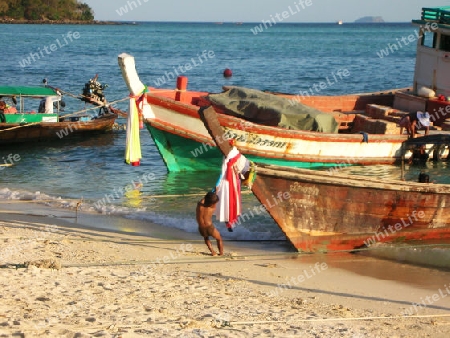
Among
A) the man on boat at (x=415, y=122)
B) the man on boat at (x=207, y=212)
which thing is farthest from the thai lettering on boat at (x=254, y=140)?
the man on boat at (x=207, y=212)

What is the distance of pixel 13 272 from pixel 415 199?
626 cm

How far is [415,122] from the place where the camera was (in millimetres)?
18250

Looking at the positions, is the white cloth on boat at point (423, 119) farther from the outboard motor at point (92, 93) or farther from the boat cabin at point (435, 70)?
the outboard motor at point (92, 93)

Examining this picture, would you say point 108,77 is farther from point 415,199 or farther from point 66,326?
point 66,326

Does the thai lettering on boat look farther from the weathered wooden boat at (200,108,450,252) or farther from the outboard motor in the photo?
the outboard motor

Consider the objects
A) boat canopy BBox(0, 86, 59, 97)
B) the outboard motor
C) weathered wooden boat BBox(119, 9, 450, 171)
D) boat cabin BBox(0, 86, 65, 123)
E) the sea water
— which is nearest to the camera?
the sea water

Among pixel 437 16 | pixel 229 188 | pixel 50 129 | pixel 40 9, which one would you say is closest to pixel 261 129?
pixel 437 16

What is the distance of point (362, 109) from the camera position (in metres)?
21.7

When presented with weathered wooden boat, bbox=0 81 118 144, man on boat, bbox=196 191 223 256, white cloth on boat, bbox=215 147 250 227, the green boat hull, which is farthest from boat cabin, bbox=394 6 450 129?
man on boat, bbox=196 191 223 256

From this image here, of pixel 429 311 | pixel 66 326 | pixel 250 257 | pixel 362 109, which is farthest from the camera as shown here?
pixel 362 109

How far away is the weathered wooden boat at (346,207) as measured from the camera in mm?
11664

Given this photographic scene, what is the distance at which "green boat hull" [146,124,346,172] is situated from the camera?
17906 mm

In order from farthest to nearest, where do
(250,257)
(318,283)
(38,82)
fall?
(38,82), (250,257), (318,283)

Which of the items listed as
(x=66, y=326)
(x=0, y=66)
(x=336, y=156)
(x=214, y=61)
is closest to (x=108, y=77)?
(x=0, y=66)
